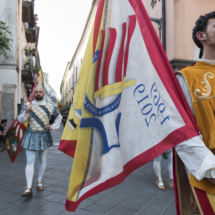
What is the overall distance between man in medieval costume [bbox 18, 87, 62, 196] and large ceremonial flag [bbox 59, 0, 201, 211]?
9.49 ft

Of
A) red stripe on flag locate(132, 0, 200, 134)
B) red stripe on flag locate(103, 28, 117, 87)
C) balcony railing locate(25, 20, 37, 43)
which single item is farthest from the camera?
balcony railing locate(25, 20, 37, 43)

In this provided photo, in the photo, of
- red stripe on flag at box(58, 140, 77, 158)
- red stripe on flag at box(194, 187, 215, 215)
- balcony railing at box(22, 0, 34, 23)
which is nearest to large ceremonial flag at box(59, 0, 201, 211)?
red stripe on flag at box(194, 187, 215, 215)

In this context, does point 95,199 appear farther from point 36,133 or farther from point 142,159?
point 142,159

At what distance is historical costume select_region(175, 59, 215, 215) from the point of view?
119 centimetres

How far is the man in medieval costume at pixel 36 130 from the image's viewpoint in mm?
4066

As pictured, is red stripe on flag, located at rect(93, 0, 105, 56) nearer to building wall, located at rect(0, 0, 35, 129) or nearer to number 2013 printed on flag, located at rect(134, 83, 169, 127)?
number 2013 printed on flag, located at rect(134, 83, 169, 127)

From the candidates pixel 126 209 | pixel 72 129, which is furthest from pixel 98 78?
pixel 126 209

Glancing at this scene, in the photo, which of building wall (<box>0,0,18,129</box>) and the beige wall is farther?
building wall (<box>0,0,18,129</box>)

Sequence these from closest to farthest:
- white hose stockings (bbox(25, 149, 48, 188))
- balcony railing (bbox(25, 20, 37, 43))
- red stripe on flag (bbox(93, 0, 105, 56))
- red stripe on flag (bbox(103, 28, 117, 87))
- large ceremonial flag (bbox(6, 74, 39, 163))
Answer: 1. red stripe on flag (bbox(103, 28, 117, 87))
2. red stripe on flag (bbox(93, 0, 105, 56))
3. white hose stockings (bbox(25, 149, 48, 188))
4. large ceremonial flag (bbox(6, 74, 39, 163))
5. balcony railing (bbox(25, 20, 37, 43))

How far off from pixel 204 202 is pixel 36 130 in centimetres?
336

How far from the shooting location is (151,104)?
1.43 metres

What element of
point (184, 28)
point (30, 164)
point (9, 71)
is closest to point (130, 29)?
point (30, 164)

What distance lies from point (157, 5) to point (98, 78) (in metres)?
10.8

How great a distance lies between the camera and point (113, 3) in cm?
158
